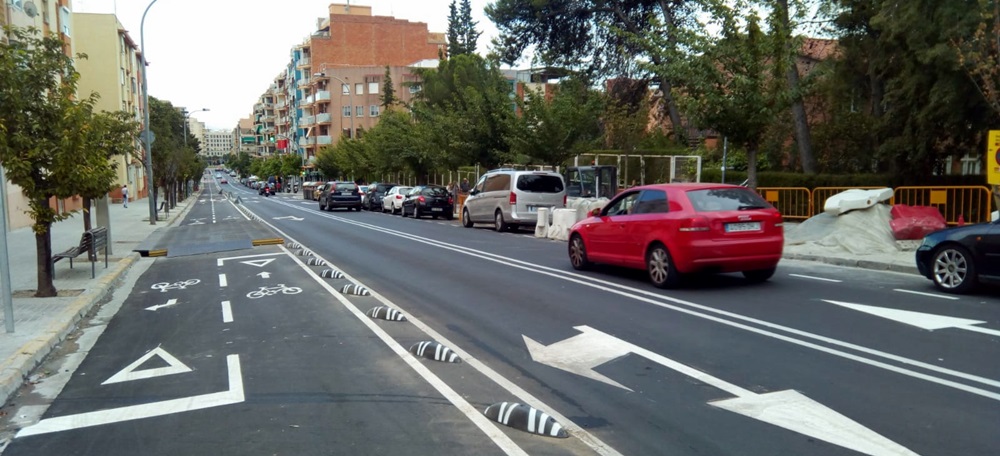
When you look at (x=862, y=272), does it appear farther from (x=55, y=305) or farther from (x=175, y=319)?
(x=55, y=305)

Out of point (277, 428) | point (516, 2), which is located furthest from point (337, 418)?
point (516, 2)

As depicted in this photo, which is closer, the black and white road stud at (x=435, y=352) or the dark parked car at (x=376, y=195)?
the black and white road stud at (x=435, y=352)

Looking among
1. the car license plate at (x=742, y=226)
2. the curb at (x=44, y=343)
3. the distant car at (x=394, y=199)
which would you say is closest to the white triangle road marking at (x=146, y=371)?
the curb at (x=44, y=343)

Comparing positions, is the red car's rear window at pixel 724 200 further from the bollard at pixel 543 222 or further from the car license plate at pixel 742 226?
the bollard at pixel 543 222

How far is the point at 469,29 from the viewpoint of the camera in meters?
73.5

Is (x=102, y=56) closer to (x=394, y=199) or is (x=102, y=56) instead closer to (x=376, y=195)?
(x=376, y=195)

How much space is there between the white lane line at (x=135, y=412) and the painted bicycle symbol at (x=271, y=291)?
517 cm

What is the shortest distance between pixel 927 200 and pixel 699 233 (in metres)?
11.7

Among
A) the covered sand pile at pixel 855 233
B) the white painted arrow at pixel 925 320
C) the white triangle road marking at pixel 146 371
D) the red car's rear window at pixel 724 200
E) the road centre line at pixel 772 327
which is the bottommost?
the white triangle road marking at pixel 146 371

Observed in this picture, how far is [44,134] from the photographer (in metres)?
10.9

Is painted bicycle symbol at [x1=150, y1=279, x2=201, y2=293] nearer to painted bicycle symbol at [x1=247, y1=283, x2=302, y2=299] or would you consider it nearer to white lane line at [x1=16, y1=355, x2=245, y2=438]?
painted bicycle symbol at [x1=247, y1=283, x2=302, y2=299]

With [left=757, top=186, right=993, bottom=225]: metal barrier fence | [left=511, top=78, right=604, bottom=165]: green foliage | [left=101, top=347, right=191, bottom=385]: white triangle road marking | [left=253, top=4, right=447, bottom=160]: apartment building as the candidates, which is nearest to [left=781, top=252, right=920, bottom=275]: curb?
[left=757, top=186, right=993, bottom=225]: metal barrier fence

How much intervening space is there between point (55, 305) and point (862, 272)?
12.2m

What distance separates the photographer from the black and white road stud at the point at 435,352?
6896 millimetres
